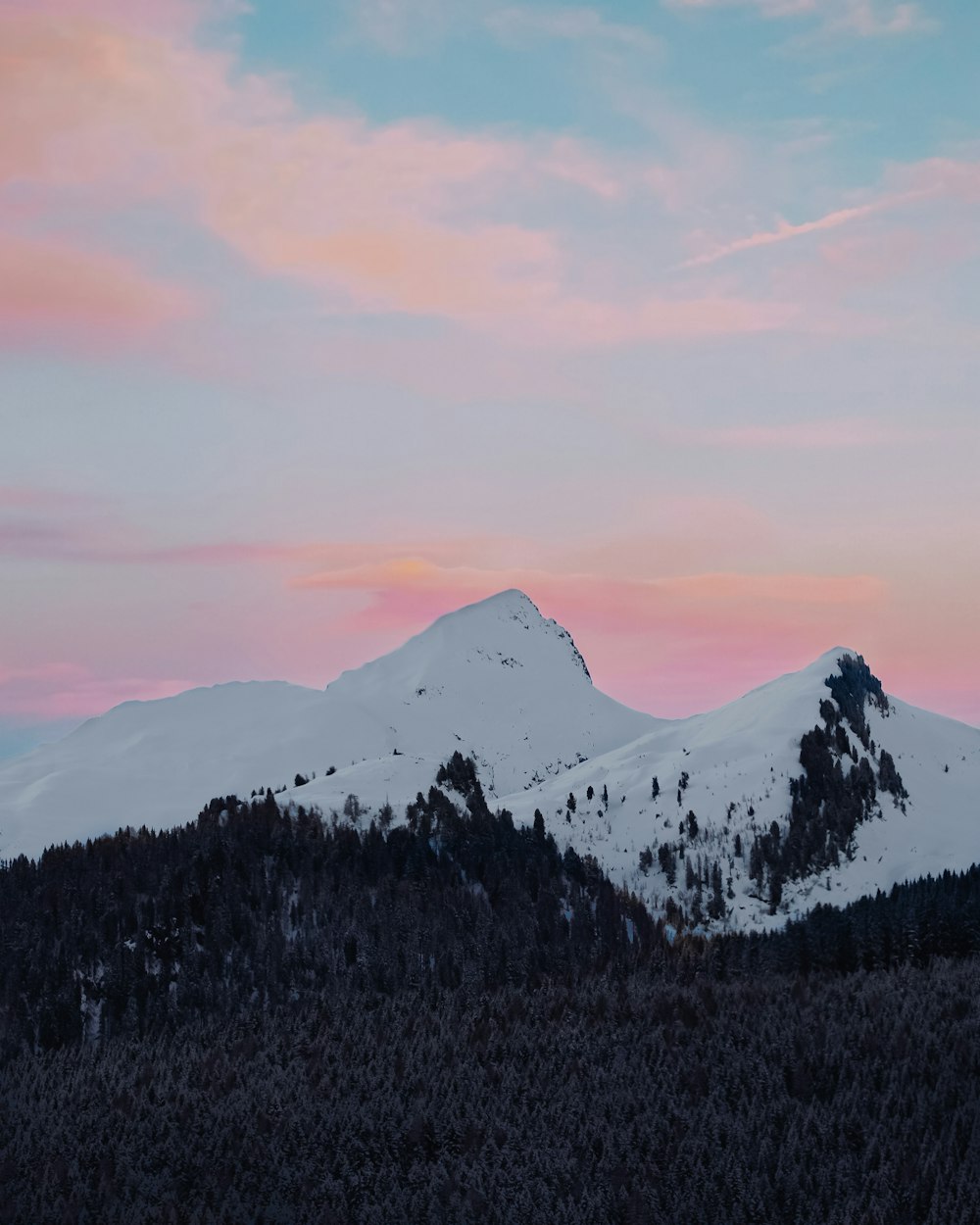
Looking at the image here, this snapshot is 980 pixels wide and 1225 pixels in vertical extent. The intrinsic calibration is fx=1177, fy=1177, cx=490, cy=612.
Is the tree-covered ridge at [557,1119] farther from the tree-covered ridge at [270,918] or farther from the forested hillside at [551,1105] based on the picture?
the tree-covered ridge at [270,918]

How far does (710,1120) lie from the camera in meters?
21.0

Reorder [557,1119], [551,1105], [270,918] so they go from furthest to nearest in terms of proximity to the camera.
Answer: [270,918]
[551,1105]
[557,1119]

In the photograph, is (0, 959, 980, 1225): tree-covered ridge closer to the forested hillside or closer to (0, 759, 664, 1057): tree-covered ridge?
the forested hillside

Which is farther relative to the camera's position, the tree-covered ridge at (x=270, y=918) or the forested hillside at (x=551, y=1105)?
the tree-covered ridge at (x=270, y=918)

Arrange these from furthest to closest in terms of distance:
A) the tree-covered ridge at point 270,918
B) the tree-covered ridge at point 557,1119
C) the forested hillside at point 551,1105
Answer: the tree-covered ridge at point 270,918
the forested hillside at point 551,1105
the tree-covered ridge at point 557,1119

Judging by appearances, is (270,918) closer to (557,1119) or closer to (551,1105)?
(551,1105)

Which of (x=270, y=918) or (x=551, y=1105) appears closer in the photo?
(x=551, y=1105)

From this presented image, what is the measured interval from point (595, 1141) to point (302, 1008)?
2187 cm

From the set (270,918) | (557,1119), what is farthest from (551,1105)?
(270,918)

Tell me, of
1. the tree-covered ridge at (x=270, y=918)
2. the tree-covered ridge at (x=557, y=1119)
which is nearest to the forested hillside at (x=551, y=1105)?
the tree-covered ridge at (x=557, y=1119)

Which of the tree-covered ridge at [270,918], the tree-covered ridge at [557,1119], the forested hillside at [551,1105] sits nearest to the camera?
the tree-covered ridge at [557,1119]

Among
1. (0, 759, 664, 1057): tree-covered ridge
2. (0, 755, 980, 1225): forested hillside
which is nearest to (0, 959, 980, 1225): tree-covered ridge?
(0, 755, 980, 1225): forested hillside

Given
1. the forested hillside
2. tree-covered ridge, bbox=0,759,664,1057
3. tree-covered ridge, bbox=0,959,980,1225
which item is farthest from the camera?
tree-covered ridge, bbox=0,759,664,1057

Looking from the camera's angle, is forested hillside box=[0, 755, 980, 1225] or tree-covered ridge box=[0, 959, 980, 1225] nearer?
tree-covered ridge box=[0, 959, 980, 1225]
